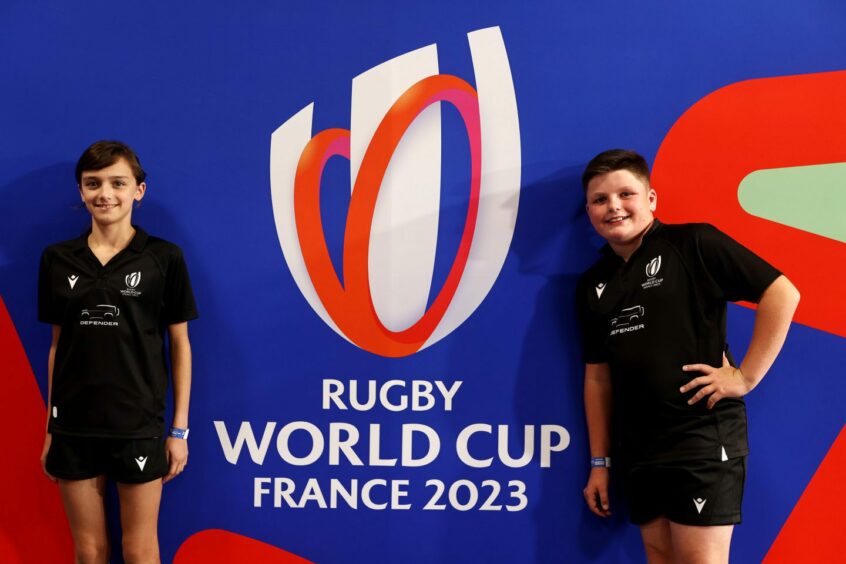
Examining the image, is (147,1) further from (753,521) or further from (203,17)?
(753,521)

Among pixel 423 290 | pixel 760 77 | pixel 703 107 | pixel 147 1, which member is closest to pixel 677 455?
pixel 423 290

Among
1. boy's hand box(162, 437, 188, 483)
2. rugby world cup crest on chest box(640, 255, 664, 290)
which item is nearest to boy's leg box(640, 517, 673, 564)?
rugby world cup crest on chest box(640, 255, 664, 290)

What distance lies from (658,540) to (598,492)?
225 mm

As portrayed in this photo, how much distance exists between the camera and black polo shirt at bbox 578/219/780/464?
6.13 ft

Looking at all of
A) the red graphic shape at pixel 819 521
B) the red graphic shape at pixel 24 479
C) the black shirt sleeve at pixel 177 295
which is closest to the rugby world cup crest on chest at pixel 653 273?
the red graphic shape at pixel 819 521

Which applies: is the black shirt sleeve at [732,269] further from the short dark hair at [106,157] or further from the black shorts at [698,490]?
the short dark hair at [106,157]

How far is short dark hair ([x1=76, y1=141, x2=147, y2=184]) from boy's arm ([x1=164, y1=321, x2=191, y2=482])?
0.48 metres

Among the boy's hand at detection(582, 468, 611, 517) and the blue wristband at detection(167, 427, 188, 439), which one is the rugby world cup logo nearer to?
the blue wristband at detection(167, 427, 188, 439)

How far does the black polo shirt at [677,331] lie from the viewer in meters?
1.87

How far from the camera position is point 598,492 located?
2119 millimetres

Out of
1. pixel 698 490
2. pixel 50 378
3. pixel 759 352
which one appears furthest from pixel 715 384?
pixel 50 378

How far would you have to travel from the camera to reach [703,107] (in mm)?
2170

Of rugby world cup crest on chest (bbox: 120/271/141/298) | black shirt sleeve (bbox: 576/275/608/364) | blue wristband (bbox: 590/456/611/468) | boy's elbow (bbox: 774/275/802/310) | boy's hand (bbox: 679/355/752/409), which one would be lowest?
blue wristband (bbox: 590/456/611/468)

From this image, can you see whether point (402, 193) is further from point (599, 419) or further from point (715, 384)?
point (715, 384)
